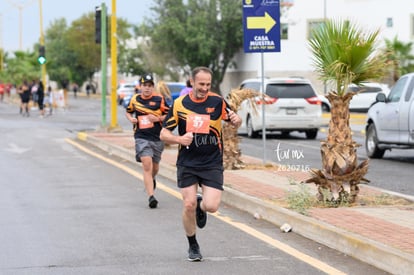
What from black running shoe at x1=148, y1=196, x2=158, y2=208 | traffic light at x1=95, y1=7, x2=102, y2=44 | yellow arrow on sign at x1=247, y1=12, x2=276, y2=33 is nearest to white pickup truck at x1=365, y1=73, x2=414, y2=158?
yellow arrow on sign at x1=247, y1=12, x2=276, y2=33

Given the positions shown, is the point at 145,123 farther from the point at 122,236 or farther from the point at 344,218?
the point at 344,218

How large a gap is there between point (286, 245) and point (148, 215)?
294 centimetres

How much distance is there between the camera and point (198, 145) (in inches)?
357

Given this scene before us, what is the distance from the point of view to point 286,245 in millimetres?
10016

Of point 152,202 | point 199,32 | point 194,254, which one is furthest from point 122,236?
point 199,32

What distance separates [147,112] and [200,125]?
180 inches

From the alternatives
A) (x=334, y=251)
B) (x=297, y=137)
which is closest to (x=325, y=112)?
(x=297, y=137)

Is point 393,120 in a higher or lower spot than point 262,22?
lower

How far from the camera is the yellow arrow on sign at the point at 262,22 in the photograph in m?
17.3

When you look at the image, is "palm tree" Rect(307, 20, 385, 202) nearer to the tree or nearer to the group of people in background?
the group of people in background

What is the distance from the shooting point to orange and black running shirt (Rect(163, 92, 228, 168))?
9.02m

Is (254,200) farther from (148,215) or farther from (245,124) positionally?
(245,124)

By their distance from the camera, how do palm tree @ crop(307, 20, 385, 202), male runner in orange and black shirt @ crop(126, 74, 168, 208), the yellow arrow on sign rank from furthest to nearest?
the yellow arrow on sign < male runner in orange and black shirt @ crop(126, 74, 168, 208) < palm tree @ crop(307, 20, 385, 202)

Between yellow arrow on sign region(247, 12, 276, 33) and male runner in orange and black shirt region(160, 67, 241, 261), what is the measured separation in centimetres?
834
